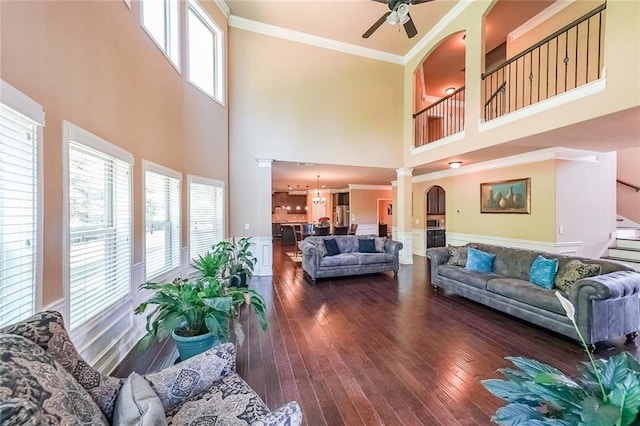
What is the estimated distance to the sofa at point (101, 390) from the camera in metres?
0.80

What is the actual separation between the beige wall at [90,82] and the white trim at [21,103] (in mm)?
52

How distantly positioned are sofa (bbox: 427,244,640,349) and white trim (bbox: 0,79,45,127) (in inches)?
191

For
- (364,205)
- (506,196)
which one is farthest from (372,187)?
(506,196)

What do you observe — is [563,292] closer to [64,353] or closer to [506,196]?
[506,196]

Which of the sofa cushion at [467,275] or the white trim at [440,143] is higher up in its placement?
the white trim at [440,143]

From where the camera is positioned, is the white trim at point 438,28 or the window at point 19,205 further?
the white trim at point 438,28

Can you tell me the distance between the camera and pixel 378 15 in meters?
5.72

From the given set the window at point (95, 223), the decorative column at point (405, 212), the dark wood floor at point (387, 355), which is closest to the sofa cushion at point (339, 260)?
the dark wood floor at point (387, 355)

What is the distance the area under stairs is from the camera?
17.1ft

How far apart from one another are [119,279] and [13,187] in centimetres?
142

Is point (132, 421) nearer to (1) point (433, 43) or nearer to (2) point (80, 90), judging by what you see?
(2) point (80, 90)

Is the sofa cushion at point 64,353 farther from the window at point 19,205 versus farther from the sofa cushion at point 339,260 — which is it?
the sofa cushion at point 339,260

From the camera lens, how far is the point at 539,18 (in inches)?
214

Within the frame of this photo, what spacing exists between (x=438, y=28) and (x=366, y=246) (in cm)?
499
